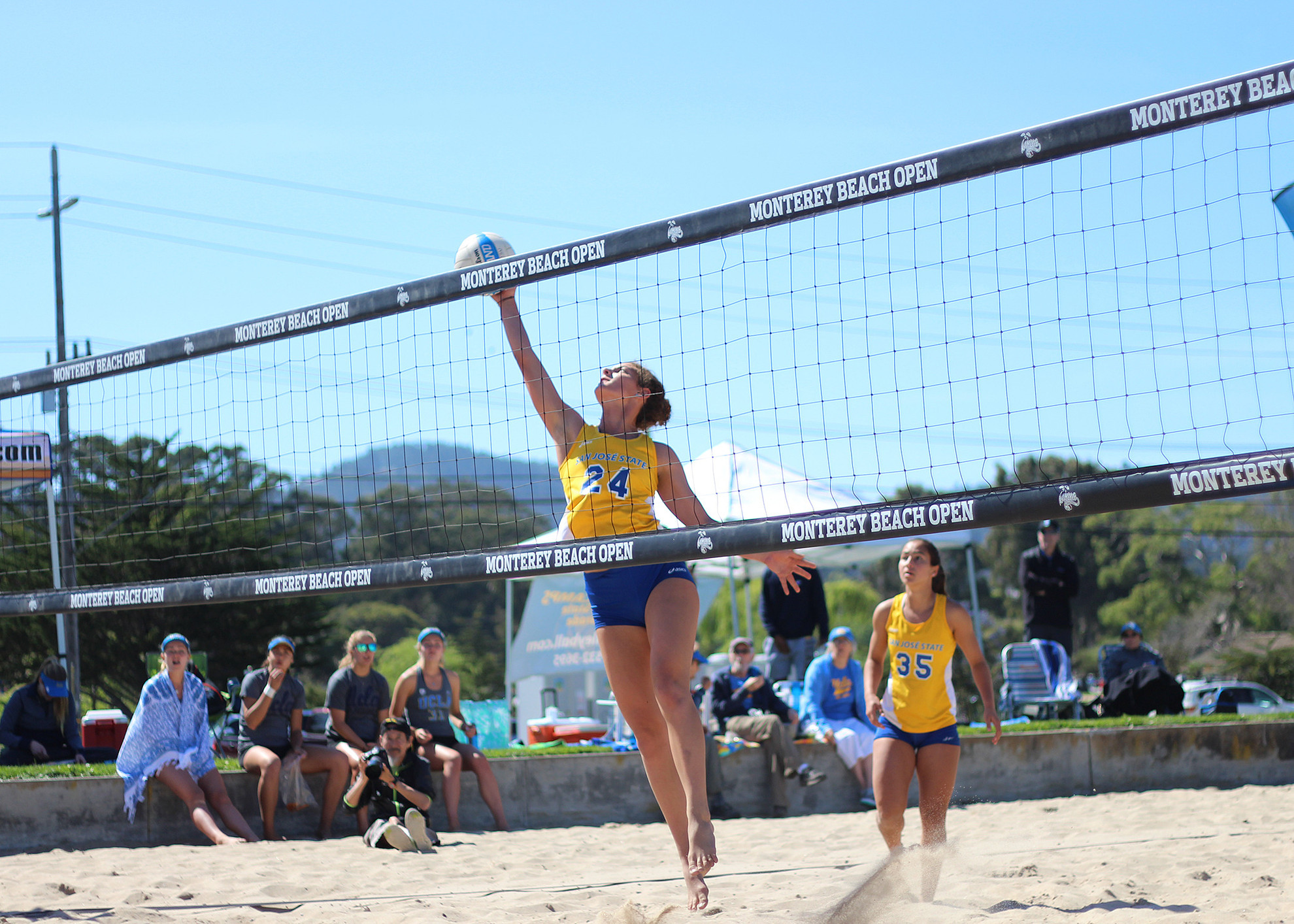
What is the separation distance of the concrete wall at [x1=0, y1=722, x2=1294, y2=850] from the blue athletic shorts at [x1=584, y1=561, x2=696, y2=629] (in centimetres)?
433

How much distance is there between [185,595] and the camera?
16.2ft

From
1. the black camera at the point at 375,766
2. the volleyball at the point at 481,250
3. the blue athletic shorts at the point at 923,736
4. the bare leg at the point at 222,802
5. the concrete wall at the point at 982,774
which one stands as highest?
the volleyball at the point at 481,250

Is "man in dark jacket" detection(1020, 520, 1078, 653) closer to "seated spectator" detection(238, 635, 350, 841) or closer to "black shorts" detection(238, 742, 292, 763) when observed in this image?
"seated spectator" detection(238, 635, 350, 841)

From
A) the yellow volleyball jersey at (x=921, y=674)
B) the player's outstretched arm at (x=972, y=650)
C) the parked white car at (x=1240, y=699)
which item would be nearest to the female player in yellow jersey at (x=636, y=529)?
the yellow volleyball jersey at (x=921, y=674)

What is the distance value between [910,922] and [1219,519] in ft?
189

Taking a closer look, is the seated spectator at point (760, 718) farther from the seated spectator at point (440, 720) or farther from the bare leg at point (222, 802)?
the bare leg at point (222, 802)

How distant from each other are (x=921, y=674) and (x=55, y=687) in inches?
262

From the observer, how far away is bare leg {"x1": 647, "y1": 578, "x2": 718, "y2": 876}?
3.65 meters

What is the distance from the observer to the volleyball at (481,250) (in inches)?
179

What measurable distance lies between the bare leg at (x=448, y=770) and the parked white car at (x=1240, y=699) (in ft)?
56.5

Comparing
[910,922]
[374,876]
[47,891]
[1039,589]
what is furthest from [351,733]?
[1039,589]

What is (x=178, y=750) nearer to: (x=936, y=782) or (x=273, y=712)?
(x=273, y=712)

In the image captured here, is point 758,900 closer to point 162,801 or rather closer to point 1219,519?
point 162,801

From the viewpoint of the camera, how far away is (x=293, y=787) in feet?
24.1
